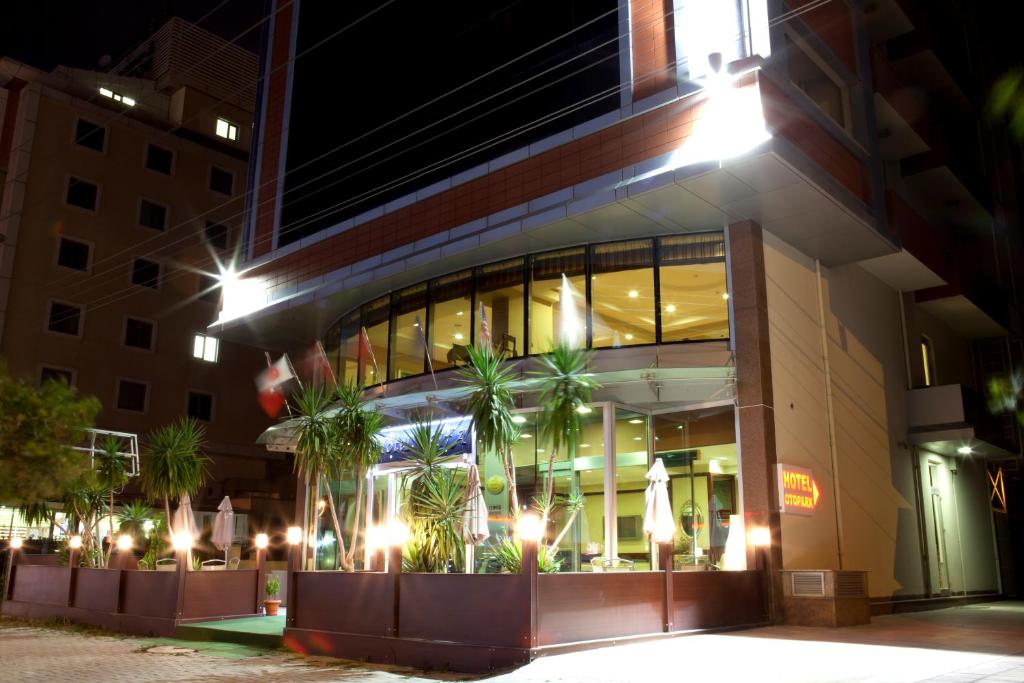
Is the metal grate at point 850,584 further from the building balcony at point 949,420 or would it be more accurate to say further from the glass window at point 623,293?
the building balcony at point 949,420

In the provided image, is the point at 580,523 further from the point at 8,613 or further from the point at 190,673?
the point at 8,613

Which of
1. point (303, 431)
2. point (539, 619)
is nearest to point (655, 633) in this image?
point (539, 619)

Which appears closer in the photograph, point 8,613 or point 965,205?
point 8,613

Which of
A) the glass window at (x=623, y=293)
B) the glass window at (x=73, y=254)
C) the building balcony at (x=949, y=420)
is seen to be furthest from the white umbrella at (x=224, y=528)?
the glass window at (x=73, y=254)

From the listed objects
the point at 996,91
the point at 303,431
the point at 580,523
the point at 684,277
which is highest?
the point at 996,91

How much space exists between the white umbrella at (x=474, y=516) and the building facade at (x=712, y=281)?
3.30m

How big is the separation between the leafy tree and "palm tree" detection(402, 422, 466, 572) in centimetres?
706

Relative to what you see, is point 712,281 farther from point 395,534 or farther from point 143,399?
point 143,399

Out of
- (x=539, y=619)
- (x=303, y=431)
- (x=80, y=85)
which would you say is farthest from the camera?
(x=80, y=85)

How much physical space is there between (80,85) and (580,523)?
3163 centimetres

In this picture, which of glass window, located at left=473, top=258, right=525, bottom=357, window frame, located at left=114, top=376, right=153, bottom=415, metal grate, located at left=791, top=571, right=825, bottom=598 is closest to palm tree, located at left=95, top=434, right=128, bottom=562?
glass window, located at left=473, top=258, right=525, bottom=357

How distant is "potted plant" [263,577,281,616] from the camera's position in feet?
56.0

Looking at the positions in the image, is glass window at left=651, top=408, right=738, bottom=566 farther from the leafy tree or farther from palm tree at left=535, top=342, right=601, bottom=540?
the leafy tree

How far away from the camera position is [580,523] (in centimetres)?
1647
